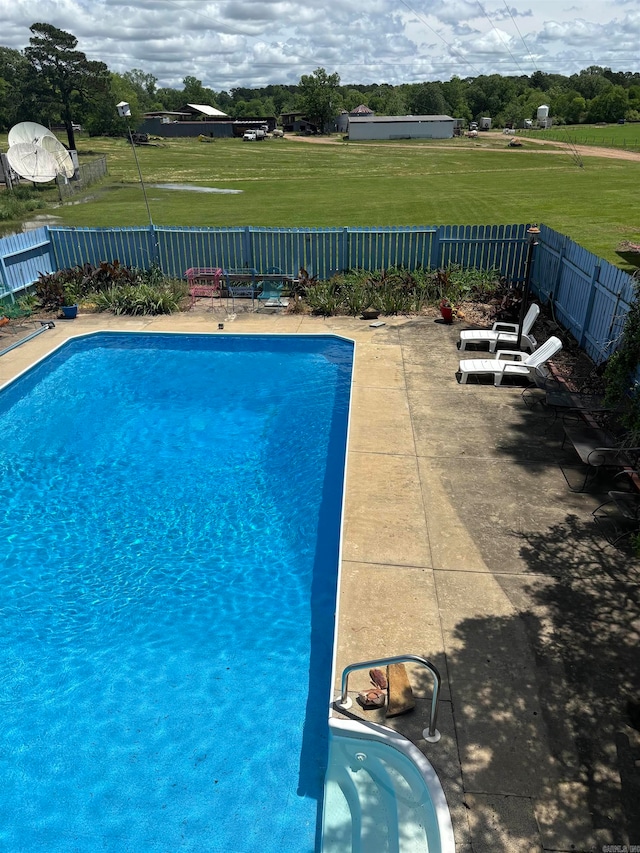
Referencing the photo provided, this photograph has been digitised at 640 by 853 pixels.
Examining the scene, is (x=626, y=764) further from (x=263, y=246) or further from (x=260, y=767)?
(x=263, y=246)

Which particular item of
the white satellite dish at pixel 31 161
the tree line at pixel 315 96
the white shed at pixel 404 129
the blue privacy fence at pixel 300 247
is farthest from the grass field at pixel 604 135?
the blue privacy fence at pixel 300 247

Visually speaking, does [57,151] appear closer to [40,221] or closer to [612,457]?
[40,221]

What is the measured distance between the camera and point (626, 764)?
15.0ft

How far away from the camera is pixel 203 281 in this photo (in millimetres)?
17734

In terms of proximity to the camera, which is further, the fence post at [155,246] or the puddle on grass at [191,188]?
the puddle on grass at [191,188]

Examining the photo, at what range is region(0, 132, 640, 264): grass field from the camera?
28.2 meters

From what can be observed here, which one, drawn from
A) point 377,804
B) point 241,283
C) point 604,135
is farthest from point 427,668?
point 604,135

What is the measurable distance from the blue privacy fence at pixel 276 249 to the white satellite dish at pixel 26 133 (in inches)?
573

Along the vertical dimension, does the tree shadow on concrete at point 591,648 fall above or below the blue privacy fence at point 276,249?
below

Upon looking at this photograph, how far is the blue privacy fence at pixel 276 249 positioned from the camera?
1670cm

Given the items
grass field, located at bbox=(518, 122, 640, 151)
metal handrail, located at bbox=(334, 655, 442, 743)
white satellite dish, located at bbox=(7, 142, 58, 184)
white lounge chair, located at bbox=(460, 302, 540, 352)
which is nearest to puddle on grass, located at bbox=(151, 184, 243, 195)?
white satellite dish, located at bbox=(7, 142, 58, 184)

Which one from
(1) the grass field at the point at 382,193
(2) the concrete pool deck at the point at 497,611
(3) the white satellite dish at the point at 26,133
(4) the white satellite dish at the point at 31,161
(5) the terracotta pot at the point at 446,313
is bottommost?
(2) the concrete pool deck at the point at 497,611

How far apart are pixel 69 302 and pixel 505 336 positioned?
38.3ft

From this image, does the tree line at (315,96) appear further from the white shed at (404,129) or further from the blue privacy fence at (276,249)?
the blue privacy fence at (276,249)
